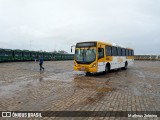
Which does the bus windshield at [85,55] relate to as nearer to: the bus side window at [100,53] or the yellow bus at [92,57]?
the yellow bus at [92,57]

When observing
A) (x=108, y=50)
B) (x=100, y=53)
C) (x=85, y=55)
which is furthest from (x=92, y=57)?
(x=108, y=50)

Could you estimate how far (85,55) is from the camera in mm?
16375

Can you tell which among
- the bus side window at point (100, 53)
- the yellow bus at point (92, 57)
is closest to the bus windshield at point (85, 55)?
the yellow bus at point (92, 57)

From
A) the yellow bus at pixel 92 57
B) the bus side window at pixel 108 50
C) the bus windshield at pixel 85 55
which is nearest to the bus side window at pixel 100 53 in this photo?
the yellow bus at pixel 92 57

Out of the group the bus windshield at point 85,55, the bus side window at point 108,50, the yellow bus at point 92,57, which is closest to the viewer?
the yellow bus at point 92,57

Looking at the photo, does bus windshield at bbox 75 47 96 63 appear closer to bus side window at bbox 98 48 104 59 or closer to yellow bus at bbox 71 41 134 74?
yellow bus at bbox 71 41 134 74

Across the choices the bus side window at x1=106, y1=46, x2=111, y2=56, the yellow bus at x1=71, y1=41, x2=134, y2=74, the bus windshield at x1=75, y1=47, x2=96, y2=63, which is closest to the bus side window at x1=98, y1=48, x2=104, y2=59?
the yellow bus at x1=71, y1=41, x2=134, y2=74

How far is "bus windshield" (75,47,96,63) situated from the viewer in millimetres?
16002

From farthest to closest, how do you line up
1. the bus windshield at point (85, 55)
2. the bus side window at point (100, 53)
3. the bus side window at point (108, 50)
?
1. the bus side window at point (108, 50)
2. the bus side window at point (100, 53)
3. the bus windshield at point (85, 55)

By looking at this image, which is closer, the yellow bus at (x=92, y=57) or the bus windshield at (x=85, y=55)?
the yellow bus at (x=92, y=57)

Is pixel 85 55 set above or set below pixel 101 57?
above

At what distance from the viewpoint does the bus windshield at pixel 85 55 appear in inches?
630

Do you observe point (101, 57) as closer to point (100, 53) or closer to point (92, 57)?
point (100, 53)

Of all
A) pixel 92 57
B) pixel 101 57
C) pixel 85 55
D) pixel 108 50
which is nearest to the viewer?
pixel 92 57
